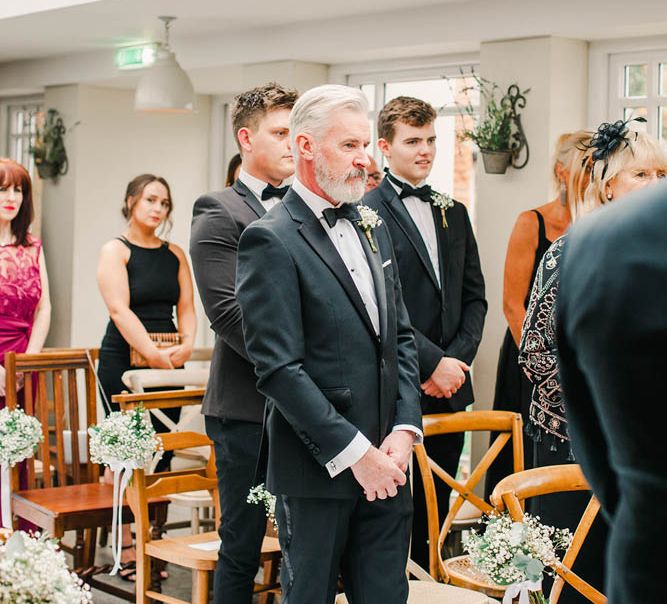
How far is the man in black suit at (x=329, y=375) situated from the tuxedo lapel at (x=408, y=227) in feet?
4.54

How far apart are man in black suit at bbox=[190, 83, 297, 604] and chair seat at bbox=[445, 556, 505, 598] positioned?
22.0 inches

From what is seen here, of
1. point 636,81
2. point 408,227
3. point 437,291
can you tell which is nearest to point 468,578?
point 437,291

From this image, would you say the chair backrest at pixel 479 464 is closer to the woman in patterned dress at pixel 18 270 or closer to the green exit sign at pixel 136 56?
the woman in patterned dress at pixel 18 270

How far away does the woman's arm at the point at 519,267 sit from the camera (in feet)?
14.1

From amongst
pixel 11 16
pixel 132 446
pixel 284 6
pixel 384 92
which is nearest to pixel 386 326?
pixel 132 446

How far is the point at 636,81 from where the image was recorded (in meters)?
5.24

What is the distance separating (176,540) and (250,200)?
114 centimetres

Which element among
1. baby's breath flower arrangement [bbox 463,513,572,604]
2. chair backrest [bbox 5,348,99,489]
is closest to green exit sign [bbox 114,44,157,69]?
chair backrest [bbox 5,348,99,489]

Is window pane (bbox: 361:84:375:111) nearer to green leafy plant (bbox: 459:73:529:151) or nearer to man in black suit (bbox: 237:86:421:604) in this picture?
green leafy plant (bbox: 459:73:529:151)

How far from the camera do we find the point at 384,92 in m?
6.32

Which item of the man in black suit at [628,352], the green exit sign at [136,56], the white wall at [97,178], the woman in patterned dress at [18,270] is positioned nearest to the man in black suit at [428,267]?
the woman in patterned dress at [18,270]

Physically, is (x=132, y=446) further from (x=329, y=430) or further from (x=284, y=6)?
(x=284, y=6)

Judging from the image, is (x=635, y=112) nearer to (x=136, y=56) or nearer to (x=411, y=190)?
(x=411, y=190)

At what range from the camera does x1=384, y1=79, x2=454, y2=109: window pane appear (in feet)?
19.9
